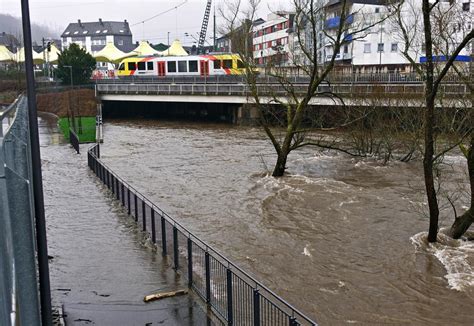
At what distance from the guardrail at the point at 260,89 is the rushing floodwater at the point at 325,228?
148 inches

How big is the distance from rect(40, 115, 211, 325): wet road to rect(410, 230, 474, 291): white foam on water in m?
6.41

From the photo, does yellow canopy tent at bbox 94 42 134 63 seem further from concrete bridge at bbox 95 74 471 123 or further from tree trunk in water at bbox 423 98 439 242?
tree trunk in water at bbox 423 98 439 242

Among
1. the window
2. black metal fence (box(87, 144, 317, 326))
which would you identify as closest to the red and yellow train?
the window

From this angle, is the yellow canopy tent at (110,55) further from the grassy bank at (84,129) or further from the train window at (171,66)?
the grassy bank at (84,129)

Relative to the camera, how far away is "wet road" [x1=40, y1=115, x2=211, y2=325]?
33.1 feet

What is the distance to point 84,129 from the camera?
44.3 meters

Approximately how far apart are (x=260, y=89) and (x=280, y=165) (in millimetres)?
13618

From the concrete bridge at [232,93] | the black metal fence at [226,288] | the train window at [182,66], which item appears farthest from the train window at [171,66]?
the black metal fence at [226,288]

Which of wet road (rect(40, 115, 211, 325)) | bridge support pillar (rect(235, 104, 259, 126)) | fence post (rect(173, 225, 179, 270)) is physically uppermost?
bridge support pillar (rect(235, 104, 259, 126))

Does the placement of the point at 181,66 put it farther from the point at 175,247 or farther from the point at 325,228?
the point at 175,247

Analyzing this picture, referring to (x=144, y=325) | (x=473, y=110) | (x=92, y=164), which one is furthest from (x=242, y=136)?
(x=144, y=325)

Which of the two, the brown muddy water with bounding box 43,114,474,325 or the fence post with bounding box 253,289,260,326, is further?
the brown muddy water with bounding box 43,114,474,325

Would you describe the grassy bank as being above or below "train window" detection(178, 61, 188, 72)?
below

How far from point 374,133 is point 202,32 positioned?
400 feet
